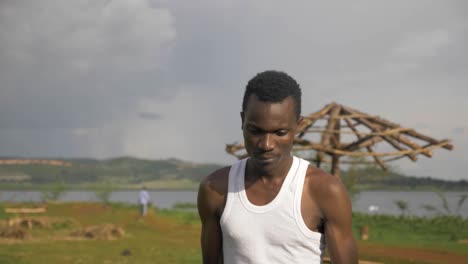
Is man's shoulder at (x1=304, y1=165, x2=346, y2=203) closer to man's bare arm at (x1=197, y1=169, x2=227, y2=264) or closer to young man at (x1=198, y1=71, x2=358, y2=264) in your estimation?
young man at (x1=198, y1=71, x2=358, y2=264)

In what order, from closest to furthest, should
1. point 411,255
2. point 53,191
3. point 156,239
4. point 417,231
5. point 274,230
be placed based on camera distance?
point 274,230, point 411,255, point 156,239, point 417,231, point 53,191

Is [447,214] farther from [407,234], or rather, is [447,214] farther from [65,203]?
[65,203]

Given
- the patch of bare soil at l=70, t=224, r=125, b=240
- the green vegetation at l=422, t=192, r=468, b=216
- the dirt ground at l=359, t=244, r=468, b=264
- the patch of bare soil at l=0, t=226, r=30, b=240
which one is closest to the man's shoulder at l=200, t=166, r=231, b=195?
the dirt ground at l=359, t=244, r=468, b=264

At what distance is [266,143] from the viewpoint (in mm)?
2266

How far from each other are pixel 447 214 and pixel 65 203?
20.3 m

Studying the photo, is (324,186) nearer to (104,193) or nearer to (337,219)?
(337,219)

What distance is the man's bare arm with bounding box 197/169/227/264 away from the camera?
7.97 ft

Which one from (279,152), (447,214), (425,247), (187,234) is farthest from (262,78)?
(447,214)

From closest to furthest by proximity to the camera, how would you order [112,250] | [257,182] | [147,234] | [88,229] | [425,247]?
[257,182], [112,250], [425,247], [88,229], [147,234]

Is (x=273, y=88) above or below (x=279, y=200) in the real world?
above

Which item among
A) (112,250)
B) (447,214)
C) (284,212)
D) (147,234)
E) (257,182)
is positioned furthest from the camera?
(447,214)

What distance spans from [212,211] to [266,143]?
0.38 metres

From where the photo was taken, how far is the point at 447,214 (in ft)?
78.5

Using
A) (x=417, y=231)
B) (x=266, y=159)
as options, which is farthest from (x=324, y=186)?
(x=417, y=231)
